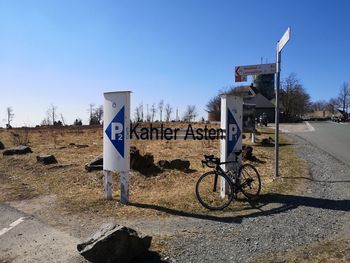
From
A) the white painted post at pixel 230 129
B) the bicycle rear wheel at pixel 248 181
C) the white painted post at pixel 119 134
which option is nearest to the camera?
the white painted post at pixel 119 134

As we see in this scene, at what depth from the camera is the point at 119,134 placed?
26.1ft

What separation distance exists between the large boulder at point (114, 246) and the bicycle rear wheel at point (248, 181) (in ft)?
11.5

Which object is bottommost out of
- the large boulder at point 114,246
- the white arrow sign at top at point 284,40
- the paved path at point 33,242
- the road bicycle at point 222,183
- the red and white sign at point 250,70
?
the paved path at point 33,242

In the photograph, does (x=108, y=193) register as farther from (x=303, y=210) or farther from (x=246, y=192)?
(x=303, y=210)

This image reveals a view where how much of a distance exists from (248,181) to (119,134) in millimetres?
2689

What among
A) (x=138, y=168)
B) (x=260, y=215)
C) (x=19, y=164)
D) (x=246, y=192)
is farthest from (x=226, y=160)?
(x=19, y=164)

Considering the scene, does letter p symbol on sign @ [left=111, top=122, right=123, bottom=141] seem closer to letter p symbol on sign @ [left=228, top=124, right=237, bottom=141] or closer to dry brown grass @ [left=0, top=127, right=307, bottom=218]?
dry brown grass @ [left=0, top=127, right=307, bottom=218]

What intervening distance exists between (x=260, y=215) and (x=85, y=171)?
214 inches

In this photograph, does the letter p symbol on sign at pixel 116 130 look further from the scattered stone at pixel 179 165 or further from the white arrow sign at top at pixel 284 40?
the white arrow sign at top at pixel 284 40

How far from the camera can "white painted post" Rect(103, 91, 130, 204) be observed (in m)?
7.92

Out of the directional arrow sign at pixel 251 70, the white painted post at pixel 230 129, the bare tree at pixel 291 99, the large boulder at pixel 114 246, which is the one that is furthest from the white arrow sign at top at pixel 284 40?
the bare tree at pixel 291 99

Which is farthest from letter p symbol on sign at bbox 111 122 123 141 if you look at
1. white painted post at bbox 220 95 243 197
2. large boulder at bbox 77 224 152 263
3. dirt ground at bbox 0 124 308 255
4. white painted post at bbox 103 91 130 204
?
large boulder at bbox 77 224 152 263

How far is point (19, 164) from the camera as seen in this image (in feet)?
41.8

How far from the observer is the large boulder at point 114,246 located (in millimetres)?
4906
